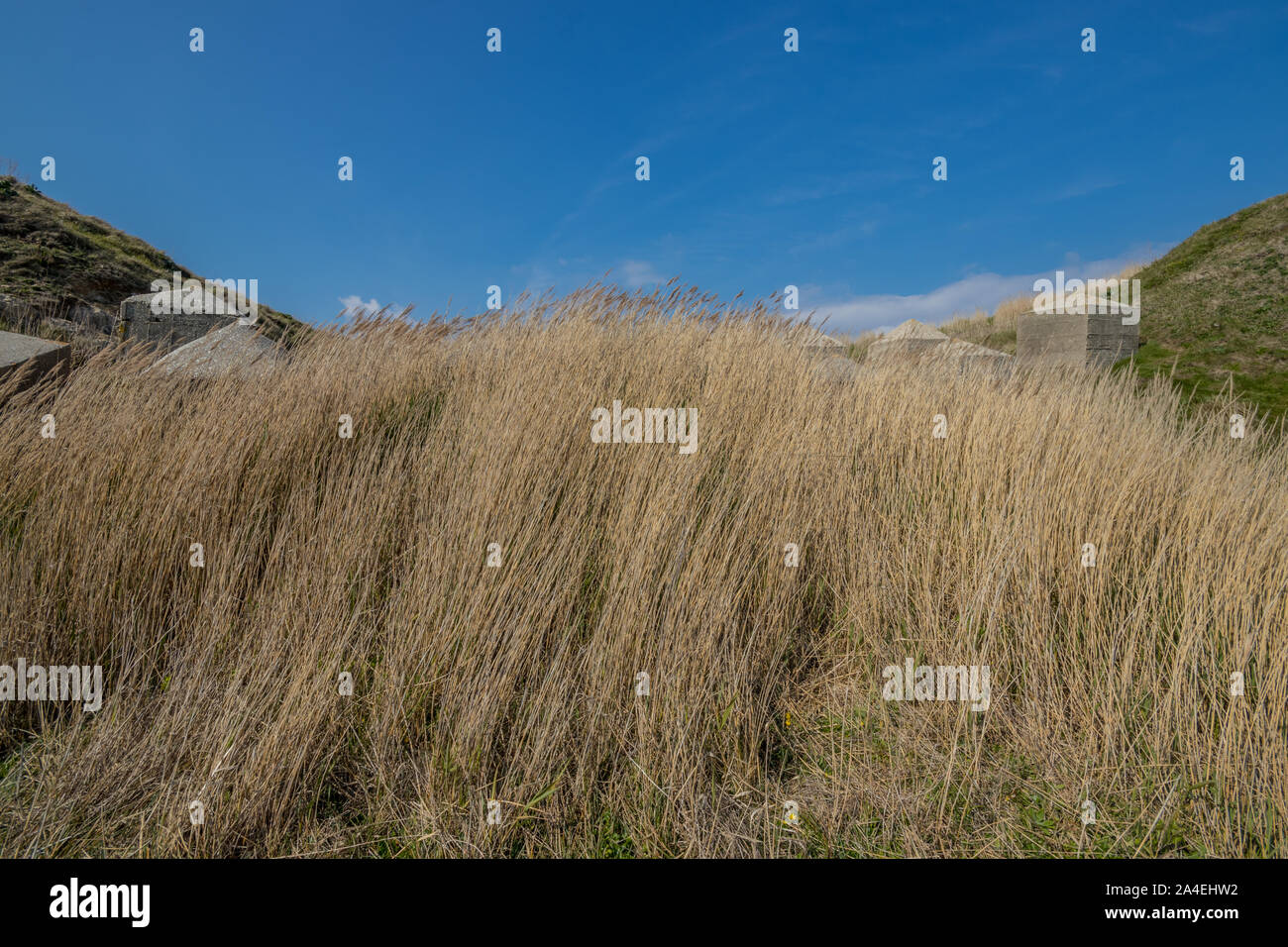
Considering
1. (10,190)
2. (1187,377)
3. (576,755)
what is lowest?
(576,755)

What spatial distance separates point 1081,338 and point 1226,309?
4333mm

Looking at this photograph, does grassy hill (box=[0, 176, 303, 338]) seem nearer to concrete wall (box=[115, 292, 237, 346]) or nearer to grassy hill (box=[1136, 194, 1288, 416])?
concrete wall (box=[115, 292, 237, 346])

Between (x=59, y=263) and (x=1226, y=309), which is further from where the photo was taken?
(x=59, y=263)

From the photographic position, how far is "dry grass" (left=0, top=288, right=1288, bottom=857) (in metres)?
2.32

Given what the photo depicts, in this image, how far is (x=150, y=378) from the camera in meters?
4.84

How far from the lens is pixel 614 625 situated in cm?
284

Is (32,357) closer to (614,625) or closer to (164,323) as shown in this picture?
(164,323)

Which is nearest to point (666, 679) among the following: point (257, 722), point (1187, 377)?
point (257, 722)

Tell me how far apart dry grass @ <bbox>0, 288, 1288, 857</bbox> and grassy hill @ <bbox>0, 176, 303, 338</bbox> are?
12.4 meters

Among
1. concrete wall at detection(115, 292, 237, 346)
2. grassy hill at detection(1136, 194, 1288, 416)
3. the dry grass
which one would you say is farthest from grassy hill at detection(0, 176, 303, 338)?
grassy hill at detection(1136, 194, 1288, 416)

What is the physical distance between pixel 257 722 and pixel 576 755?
137 centimetres

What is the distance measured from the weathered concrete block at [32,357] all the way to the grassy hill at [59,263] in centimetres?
917

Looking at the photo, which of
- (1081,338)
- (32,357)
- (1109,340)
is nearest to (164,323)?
(32,357)
